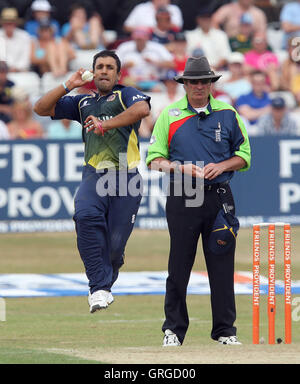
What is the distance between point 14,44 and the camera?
2078 cm

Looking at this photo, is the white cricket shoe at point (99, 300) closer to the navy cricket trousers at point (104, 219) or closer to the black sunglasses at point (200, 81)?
the navy cricket trousers at point (104, 219)

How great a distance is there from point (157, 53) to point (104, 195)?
1207cm

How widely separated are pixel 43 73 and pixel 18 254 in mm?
5416

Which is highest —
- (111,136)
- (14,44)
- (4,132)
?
(14,44)

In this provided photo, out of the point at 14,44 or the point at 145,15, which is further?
the point at 145,15

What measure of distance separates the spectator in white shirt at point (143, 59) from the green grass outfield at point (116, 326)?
4.74m

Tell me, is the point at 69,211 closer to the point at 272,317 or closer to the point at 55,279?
the point at 55,279

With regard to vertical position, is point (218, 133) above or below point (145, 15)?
below

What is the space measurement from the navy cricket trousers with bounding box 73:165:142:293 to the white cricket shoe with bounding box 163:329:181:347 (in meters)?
0.68

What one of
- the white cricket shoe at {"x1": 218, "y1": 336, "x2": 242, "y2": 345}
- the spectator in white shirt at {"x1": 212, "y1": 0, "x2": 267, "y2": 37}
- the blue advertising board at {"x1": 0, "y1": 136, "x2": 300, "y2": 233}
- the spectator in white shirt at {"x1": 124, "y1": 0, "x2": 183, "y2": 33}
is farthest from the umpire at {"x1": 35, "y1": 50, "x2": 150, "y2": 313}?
the spectator in white shirt at {"x1": 212, "y1": 0, "x2": 267, "y2": 37}

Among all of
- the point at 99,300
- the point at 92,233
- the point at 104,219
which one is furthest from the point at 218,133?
the point at 99,300

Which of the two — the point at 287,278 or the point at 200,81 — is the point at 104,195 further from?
the point at 287,278
